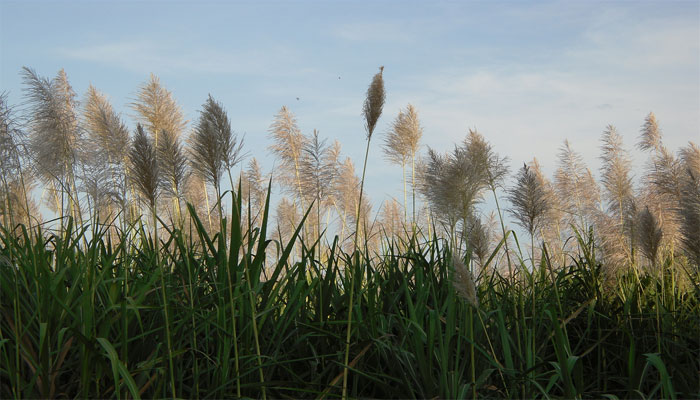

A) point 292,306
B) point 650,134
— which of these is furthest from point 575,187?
point 292,306

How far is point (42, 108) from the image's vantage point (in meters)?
3.67

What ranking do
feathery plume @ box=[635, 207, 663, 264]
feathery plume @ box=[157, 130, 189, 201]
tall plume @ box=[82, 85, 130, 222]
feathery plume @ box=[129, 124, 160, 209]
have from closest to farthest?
feathery plume @ box=[129, 124, 160, 209] → feathery plume @ box=[157, 130, 189, 201] → feathery plume @ box=[635, 207, 663, 264] → tall plume @ box=[82, 85, 130, 222]

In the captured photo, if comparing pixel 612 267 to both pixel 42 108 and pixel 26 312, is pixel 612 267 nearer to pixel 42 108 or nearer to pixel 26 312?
pixel 26 312

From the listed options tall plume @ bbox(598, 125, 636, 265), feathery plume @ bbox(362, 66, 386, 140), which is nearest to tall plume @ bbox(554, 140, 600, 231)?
tall plume @ bbox(598, 125, 636, 265)

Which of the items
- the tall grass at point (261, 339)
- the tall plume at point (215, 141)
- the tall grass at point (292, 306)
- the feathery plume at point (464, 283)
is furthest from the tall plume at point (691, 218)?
the tall plume at point (215, 141)

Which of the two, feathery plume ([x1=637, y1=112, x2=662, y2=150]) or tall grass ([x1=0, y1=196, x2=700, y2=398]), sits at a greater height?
feathery plume ([x1=637, y1=112, x2=662, y2=150])

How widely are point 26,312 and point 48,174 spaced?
169cm

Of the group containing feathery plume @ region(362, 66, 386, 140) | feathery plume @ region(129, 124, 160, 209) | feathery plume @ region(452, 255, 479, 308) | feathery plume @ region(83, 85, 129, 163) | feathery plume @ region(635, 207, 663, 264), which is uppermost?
feathery plume @ region(83, 85, 129, 163)

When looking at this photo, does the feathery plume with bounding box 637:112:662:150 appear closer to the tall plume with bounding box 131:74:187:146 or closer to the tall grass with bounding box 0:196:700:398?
the tall grass with bounding box 0:196:700:398

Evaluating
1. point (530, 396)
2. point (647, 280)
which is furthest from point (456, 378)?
point (647, 280)

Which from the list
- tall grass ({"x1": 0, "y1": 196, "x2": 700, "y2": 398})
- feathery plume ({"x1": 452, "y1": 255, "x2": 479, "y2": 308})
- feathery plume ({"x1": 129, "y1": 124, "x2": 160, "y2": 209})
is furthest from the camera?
feathery plume ({"x1": 129, "y1": 124, "x2": 160, "y2": 209})

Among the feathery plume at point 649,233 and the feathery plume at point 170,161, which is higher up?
the feathery plume at point 170,161

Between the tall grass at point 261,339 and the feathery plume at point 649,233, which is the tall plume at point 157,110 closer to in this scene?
the tall grass at point 261,339

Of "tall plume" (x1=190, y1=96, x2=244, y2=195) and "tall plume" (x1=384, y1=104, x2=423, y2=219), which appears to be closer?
"tall plume" (x1=190, y1=96, x2=244, y2=195)
